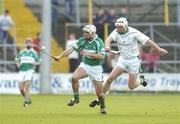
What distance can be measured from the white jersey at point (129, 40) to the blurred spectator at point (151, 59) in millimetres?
16177

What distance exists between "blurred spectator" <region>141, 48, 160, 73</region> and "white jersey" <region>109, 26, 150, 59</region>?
16.2 m

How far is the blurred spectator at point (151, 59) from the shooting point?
136ft

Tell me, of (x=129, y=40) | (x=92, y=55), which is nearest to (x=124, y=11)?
(x=129, y=40)

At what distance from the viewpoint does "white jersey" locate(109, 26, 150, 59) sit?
24516 millimetres

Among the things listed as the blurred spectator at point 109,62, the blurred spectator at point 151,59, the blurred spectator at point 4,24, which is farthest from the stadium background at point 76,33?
the blurred spectator at point 4,24

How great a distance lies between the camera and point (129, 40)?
24766 mm

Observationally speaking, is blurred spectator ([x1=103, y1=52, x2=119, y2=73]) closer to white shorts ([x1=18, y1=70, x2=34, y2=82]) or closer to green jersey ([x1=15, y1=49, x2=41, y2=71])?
green jersey ([x1=15, y1=49, x2=41, y2=71])

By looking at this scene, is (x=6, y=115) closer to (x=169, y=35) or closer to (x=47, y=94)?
(x=47, y=94)

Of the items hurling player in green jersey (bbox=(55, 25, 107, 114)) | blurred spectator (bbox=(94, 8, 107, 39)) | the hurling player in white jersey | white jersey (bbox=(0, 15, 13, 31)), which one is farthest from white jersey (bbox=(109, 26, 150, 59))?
white jersey (bbox=(0, 15, 13, 31))

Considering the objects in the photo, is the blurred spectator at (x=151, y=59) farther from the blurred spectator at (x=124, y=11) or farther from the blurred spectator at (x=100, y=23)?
the blurred spectator at (x=124, y=11)

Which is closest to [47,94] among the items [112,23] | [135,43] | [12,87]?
[12,87]

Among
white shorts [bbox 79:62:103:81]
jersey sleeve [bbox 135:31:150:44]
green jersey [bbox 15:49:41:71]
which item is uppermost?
jersey sleeve [bbox 135:31:150:44]

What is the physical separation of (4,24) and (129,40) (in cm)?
1857

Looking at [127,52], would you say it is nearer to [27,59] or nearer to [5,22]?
[27,59]
